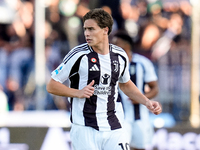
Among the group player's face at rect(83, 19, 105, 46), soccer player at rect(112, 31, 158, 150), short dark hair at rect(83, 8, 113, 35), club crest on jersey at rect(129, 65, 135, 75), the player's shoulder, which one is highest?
short dark hair at rect(83, 8, 113, 35)

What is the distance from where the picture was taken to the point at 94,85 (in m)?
3.47

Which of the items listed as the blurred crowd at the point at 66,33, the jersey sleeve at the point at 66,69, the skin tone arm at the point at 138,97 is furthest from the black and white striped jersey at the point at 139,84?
the blurred crowd at the point at 66,33

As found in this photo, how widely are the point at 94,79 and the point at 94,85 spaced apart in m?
0.05

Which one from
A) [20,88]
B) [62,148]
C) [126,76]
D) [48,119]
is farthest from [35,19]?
[126,76]

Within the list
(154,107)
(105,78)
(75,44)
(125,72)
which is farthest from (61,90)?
(75,44)

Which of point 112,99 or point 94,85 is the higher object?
point 94,85

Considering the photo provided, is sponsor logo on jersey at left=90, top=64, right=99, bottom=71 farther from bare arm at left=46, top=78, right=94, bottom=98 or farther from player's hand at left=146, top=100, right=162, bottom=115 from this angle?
player's hand at left=146, top=100, right=162, bottom=115

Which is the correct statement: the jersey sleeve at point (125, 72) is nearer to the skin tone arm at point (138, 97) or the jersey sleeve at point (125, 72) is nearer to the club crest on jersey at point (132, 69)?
the skin tone arm at point (138, 97)

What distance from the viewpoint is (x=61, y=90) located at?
3395mm

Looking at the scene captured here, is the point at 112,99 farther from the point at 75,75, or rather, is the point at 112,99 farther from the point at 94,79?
the point at 75,75

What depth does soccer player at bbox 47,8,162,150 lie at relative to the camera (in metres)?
3.42

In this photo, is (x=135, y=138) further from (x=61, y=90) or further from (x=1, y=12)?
(x=1, y=12)

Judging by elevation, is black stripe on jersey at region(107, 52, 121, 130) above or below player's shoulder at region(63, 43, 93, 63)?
below

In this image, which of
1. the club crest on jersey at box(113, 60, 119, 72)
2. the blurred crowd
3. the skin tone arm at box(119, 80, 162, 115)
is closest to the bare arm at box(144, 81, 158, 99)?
the skin tone arm at box(119, 80, 162, 115)
